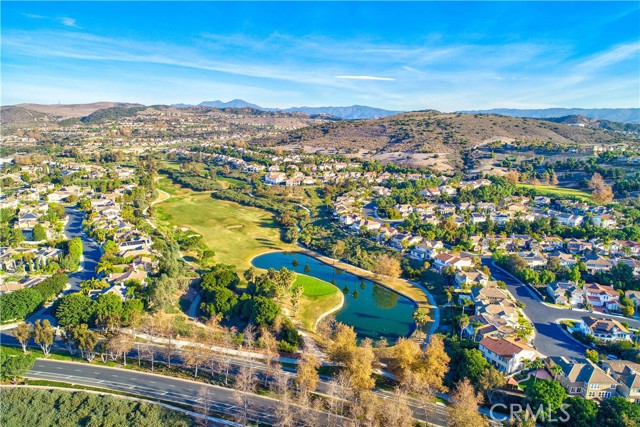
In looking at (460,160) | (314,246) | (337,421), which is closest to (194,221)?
(314,246)

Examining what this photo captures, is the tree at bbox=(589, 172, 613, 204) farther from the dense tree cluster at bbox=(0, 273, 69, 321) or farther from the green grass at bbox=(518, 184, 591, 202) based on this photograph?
the dense tree cluster at bbox=(0, 273, 69, 321)

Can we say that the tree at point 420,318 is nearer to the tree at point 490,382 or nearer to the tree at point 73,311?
the tree at point 490,382

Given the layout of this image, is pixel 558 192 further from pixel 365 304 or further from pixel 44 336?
pixel 44 336

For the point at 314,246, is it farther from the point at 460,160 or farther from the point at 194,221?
the point at 460,160

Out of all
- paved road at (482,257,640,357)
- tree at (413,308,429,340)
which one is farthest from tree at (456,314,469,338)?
paved road at (482,257,640,357)

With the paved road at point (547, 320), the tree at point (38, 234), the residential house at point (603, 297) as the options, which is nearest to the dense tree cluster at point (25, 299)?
the tree at point (38, 234)

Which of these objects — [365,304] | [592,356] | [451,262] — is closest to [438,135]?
[451,262]
